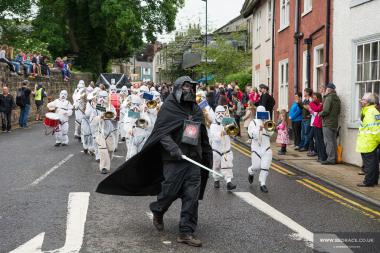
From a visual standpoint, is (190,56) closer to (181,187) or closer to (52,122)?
(52,122)

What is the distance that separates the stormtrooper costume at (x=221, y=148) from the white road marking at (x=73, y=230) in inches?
103

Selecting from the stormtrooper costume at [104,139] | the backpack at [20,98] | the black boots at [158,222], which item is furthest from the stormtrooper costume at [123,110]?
the backpack at [20,98]

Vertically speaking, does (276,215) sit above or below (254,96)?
below

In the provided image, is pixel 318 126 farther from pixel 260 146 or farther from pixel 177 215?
pixel 177 215

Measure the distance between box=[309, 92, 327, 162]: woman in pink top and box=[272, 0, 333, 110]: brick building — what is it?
1.19m

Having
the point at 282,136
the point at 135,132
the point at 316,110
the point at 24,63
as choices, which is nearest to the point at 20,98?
the point at 24,63

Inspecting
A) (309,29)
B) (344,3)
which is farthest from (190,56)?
(344,3)

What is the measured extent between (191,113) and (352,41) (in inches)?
342

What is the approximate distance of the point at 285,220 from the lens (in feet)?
27.0

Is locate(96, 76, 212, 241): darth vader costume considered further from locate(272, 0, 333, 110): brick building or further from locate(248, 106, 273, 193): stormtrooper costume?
locate(272, 0, 333, 110): brick building

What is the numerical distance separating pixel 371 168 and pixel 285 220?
3.83 m

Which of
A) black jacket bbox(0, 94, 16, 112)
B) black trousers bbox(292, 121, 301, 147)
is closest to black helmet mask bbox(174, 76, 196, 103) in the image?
black trousers bbox(292, 121, 301, 147)

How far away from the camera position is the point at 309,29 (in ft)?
63.8

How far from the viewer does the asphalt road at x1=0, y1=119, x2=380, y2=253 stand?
689 cm
